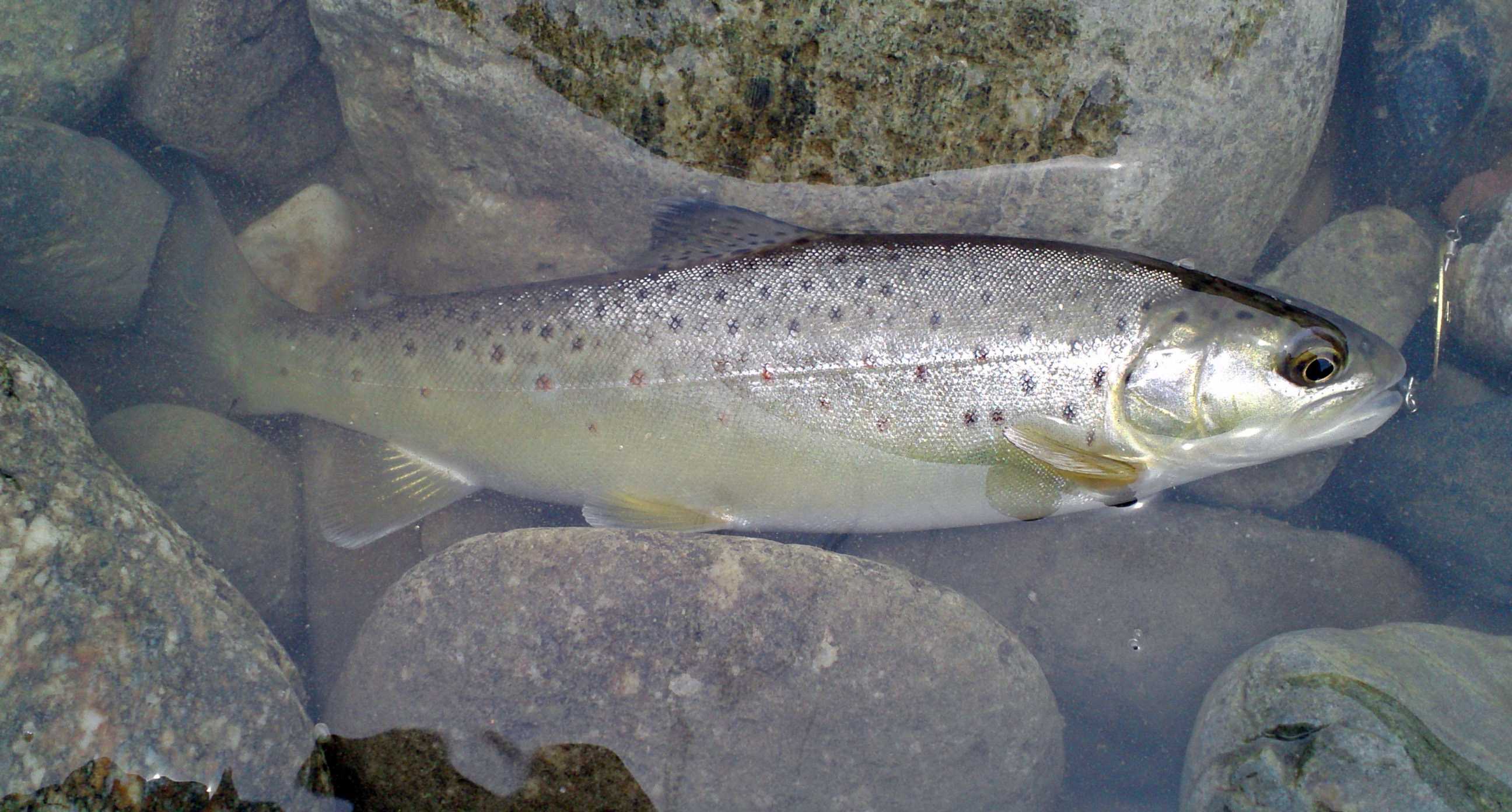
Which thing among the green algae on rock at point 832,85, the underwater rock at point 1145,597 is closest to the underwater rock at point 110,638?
the green algae on rock at point 832,85

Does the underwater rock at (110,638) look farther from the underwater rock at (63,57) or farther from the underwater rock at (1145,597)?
the underwater rock at (1145,597)

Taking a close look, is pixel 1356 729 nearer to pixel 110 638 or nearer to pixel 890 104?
pixel 890 104

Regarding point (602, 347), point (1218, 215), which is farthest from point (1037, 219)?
point (602, 347)

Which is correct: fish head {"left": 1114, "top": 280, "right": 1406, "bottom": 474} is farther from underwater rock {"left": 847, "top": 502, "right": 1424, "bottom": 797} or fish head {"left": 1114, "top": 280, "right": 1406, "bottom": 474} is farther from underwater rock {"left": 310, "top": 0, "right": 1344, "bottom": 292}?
underwater rock {"left": 847, "top": 502, "right": 1424, "bottom": 797}

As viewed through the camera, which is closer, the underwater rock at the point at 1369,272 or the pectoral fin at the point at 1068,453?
the pectoral fin at the point at 1068,453

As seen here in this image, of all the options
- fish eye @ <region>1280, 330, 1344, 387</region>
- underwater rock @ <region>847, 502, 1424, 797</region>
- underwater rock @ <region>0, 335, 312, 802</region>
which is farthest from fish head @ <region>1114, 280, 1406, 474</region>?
underwater rock @ <region>0, 335, 312, 802</region>

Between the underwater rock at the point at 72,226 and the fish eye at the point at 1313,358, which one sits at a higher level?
the fish eye at the point at 1313,358

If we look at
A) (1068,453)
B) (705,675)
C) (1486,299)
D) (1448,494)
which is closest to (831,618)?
(705,675)

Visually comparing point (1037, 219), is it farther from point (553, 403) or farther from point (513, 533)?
point (513, 533)
